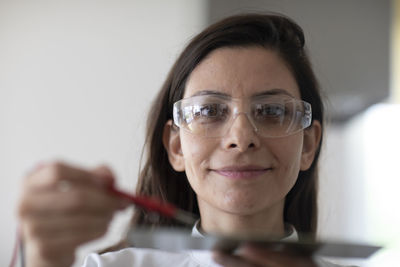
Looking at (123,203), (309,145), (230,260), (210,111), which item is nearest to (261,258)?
(230,260)

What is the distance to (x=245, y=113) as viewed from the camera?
116 cm

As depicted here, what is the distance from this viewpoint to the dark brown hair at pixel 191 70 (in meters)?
1.32

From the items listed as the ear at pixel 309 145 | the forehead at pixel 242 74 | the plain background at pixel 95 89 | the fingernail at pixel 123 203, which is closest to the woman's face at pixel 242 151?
the forehead at pixel 242 74

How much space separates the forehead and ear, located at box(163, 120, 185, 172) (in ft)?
0.48

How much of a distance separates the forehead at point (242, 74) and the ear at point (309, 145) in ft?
0.44

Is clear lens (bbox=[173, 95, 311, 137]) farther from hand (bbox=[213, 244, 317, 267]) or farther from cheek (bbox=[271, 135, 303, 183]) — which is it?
hand (bbox=[213, 244, 317, 267])

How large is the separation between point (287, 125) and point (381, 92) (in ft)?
6.48

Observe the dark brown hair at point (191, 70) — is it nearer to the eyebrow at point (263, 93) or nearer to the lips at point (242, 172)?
the eyebrow at point (263, 93)

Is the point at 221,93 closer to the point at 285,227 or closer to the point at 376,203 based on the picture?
the point at 285,227

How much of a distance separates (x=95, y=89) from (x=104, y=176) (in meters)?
2.36

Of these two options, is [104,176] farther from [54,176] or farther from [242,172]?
[242,172]

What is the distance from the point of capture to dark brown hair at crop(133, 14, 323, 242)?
132 cm

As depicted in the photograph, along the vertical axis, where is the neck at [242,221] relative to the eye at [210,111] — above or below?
below

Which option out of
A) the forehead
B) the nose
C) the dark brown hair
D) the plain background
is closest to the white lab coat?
the dark brown hair
